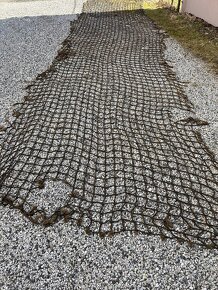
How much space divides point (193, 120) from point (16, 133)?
8.52 feet

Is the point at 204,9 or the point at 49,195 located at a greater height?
the point at 204,9

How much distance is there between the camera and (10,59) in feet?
23.4

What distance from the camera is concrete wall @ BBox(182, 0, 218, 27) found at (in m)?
8.75

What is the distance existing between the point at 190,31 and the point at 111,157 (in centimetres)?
592

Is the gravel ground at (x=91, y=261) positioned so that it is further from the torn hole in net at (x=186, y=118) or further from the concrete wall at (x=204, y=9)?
the concrete wall at (x=204, y=9)

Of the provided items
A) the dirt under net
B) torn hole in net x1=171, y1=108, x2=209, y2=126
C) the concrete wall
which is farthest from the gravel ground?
the concrete wall

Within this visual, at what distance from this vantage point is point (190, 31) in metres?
8.70

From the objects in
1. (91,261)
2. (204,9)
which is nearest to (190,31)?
(204,9)

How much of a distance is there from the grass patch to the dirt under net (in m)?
1.47

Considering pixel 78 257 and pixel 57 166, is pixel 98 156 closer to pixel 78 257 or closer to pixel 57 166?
pixel 57 166

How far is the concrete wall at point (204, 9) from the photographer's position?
8750mm

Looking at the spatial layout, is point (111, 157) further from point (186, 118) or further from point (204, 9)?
point (204, 9)

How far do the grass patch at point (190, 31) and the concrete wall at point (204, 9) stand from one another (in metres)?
0.16

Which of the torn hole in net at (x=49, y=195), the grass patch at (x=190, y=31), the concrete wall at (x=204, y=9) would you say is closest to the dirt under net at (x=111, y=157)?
the torn hole in net at (x=49, y=195)
